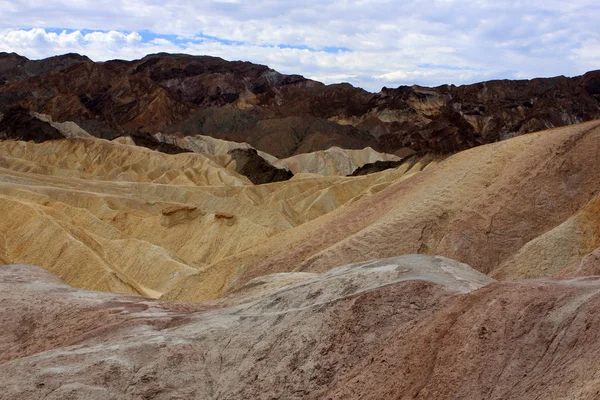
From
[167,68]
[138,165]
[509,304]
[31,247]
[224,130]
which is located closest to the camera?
[509,304]

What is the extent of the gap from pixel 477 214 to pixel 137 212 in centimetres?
3637

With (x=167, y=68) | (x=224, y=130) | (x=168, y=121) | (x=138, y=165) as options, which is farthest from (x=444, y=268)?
(x=167, y=68)

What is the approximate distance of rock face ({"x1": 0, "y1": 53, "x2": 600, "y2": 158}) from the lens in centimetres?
10350

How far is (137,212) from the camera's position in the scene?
5600 cm

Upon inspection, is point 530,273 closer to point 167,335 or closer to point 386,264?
point 386,264

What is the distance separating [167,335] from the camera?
14352 millimetres

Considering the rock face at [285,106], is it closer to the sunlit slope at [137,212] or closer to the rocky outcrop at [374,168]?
the rocky outcrop at [374,168]

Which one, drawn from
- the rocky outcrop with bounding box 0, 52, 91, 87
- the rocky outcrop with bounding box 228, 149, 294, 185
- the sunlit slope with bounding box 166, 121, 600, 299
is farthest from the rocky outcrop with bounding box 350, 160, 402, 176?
the rocky outcrop with bounding box 0, 52, 91, 87

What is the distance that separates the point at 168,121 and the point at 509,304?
113019 mm

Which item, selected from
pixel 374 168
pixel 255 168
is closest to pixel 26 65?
pixel 255 168

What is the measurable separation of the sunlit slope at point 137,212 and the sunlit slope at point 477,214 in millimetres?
5285

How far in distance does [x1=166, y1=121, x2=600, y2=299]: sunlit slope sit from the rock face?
59.7 meters

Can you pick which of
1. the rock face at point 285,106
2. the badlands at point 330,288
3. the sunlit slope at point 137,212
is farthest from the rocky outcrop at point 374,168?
the badlands at point 330,288

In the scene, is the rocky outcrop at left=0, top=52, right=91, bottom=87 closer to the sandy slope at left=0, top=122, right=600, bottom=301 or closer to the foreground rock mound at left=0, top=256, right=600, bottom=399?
the sandy slope at left=0, top=122, right=600, bottom=301
